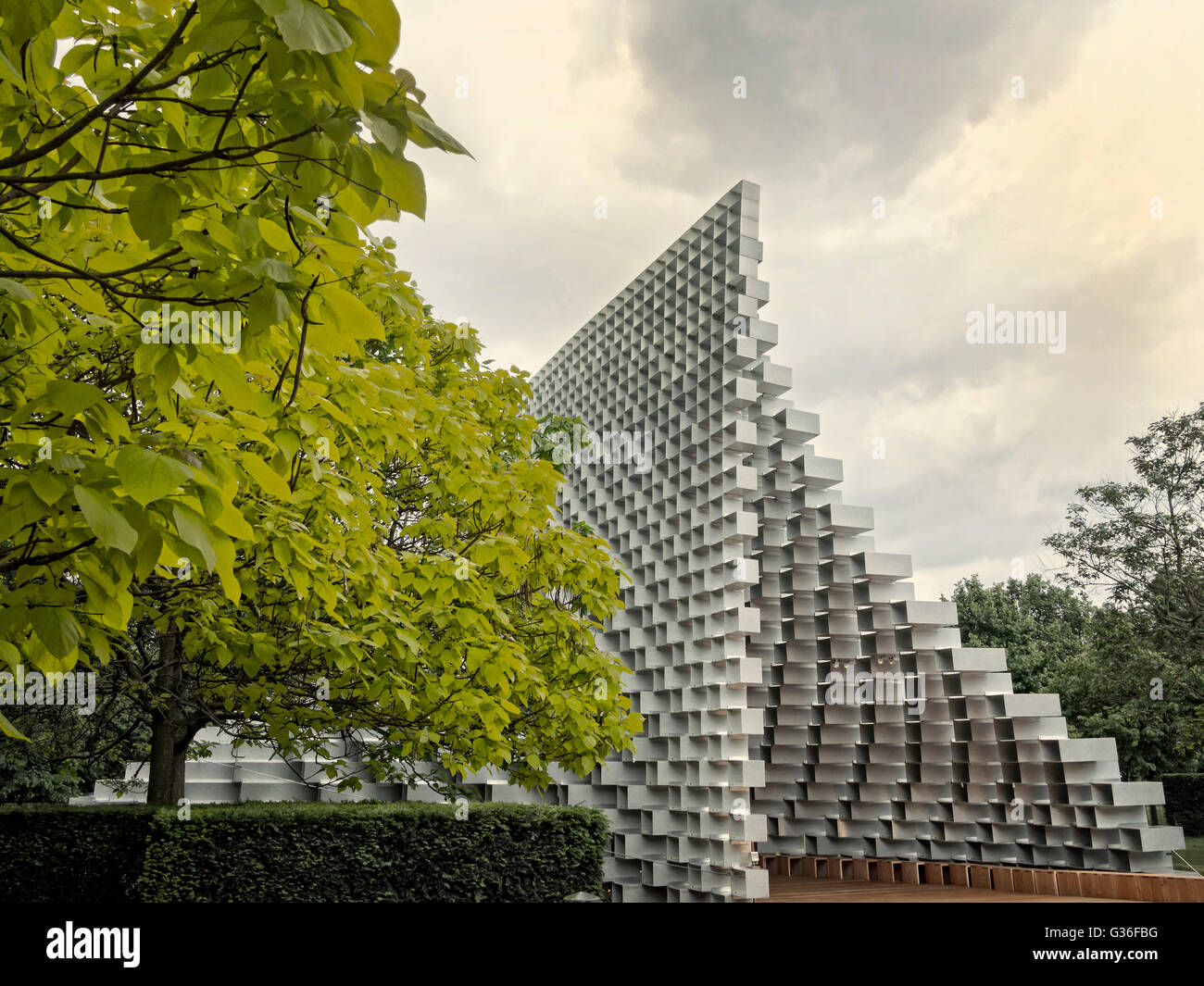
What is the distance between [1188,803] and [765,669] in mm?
16655

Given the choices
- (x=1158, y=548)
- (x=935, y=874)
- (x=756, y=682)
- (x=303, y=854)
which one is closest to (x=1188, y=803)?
(x=1158, y=548)

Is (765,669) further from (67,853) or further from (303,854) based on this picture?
(67,853)

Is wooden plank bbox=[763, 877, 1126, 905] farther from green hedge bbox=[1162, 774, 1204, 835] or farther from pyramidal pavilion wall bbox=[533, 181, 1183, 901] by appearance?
green hedge bbox=[1162, 774, 1204, 835]

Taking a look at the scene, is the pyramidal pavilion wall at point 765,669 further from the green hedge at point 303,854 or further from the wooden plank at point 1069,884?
the green hedge at point 303,854

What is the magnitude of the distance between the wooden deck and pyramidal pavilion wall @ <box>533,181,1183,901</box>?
456mm

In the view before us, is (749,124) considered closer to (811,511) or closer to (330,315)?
(811,511)

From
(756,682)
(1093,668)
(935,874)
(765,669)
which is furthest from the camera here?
(1093,668)

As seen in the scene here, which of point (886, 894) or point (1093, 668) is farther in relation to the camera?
point (1093, 668)

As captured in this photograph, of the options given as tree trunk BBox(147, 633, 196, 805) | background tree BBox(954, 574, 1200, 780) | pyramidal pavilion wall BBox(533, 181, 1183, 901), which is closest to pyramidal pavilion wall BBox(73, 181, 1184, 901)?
pyramidal pavilion wall BBox(533, 181, 1183, 901)

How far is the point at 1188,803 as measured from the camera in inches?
802

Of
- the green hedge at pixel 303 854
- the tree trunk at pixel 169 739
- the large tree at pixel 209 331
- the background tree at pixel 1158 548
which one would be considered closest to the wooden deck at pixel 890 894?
the green hedge at pixel 303 854

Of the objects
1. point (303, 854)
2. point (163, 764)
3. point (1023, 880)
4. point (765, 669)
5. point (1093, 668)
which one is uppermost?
point (765, 669)

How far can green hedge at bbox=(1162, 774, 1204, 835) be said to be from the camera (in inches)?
794

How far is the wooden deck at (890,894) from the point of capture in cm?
789
